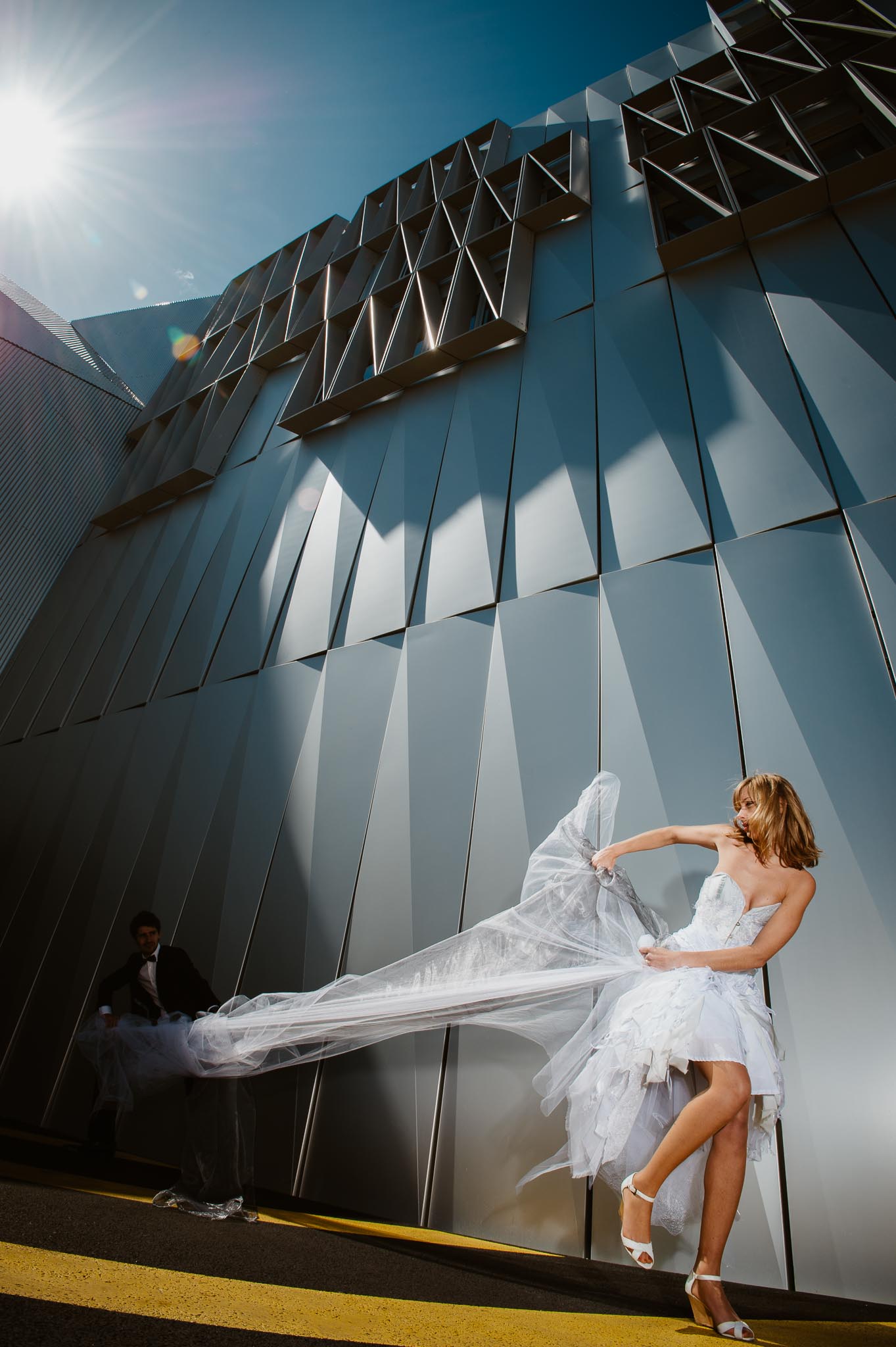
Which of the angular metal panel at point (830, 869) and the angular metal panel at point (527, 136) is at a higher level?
the angular metal panel at point (527, 136)

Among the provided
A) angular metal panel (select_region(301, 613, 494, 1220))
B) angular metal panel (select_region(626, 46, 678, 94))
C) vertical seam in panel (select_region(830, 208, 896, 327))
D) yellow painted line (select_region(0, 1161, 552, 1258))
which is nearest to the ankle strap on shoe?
yellow painted line (select_region(0, 1161, 552, 1258))

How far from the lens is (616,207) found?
8.05 metres

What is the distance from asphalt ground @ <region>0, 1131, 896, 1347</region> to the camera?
1.61 m

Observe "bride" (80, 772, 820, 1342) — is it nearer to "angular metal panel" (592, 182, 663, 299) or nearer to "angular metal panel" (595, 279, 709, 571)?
"angular metal panel" (595, 279, 709, 571)

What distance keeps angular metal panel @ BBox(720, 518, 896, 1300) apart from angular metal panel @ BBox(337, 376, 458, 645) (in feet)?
11.0

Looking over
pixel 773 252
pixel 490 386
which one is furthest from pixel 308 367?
pixel 773 252

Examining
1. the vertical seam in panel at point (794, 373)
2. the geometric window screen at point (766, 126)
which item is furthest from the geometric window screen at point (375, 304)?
the vertical seam in panel at point (794, 373)

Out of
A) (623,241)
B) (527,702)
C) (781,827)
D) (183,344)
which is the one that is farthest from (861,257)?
(183,344)

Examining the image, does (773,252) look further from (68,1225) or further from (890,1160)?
(68,1225)

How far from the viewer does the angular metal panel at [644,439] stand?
5.68 m

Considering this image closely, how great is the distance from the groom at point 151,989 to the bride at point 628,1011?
505mm

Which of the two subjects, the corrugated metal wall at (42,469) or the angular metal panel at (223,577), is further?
the corrugated metal wall at (42,469)

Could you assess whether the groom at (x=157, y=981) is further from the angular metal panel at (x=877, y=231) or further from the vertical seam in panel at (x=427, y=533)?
the angular metal panel at (x=877, y=231)

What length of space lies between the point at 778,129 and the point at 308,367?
6685 millimetres
